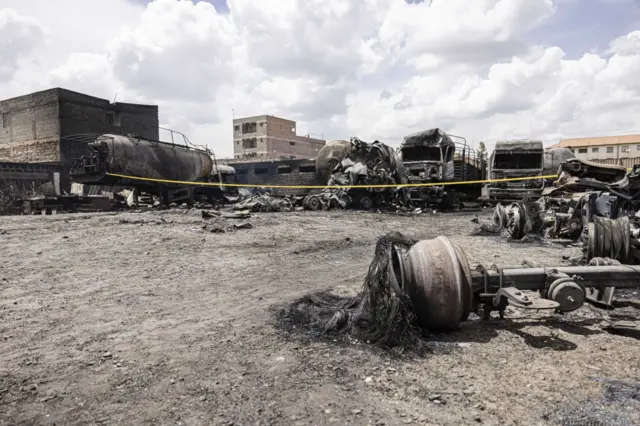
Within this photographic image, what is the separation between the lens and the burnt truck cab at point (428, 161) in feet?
60.6

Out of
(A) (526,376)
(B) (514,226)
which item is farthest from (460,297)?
(B) (514,226)

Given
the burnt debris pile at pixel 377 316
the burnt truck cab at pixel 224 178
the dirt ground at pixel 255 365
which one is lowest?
the dirt ground at pixel 255 365

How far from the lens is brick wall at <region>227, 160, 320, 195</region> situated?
2923 centimetres

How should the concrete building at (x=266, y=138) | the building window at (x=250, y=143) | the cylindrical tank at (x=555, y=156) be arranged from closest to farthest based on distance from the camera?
the cylindrical tank at (x=555, y=156) < the concrete building at (x=266, y=138) < the building window at (x=250, y=143)

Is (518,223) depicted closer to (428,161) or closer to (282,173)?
(428,161)

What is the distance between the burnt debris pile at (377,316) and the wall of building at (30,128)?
101 feet

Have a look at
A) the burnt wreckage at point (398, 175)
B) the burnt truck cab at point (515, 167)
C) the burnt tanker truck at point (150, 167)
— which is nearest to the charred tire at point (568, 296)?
the burnt truck cab at point (515, 167)

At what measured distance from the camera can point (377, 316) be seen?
3.41 metres

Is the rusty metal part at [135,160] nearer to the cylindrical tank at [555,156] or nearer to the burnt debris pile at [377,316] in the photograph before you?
the burnt debris pile at [377,316]

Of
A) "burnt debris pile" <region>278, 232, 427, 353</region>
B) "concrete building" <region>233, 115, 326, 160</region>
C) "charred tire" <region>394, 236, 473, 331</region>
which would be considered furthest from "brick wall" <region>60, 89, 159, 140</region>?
"charred tire" <region>394, 236, 473, 331</region>

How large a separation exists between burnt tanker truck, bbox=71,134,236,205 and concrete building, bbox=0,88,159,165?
1106 centimetres

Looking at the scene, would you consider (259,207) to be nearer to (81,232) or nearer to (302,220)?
(302,220)

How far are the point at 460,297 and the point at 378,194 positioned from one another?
15287 mm

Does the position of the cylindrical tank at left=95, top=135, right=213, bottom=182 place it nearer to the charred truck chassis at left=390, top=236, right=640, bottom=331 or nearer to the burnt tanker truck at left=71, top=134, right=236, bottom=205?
the burnt tanker truck at left=71, top=134, right=236, bottom=205
